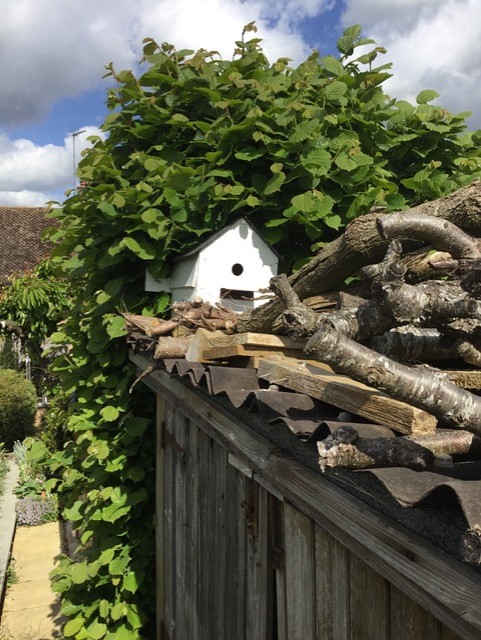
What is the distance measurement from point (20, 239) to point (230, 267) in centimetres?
1922

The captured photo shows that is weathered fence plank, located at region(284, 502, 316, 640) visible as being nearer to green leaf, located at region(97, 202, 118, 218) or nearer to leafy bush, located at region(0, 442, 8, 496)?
green leaf, located at region(97, 202, 118, 218)

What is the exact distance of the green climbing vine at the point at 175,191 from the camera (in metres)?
3.77

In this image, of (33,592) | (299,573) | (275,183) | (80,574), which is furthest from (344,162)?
(33,592)

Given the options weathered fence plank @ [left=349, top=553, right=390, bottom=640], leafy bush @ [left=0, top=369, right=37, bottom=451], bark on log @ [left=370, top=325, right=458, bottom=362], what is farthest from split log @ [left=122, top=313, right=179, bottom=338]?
leafy bush @ [left=0, top=369, right=37, bottom=451]

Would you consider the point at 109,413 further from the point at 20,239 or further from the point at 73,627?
the point at 20,239

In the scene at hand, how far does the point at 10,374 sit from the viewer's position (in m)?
13.6

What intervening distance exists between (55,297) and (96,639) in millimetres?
9235

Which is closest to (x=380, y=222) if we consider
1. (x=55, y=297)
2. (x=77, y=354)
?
(x=77, y=354)

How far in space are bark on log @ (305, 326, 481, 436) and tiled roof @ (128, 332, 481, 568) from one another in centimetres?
12

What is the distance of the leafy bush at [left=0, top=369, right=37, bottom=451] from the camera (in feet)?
40.6

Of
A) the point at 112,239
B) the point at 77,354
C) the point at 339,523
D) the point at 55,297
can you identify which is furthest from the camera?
the point at 55,297

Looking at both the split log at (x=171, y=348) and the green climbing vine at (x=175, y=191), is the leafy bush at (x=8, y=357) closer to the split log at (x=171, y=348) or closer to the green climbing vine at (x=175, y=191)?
the green climbing vine at (x=175, y=191)

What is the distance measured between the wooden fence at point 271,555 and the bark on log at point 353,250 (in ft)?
1.48

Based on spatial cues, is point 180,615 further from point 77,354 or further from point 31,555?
point 31,555
